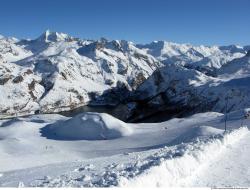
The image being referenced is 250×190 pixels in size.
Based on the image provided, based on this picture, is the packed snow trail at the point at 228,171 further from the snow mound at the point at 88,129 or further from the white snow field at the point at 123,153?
the snow mound at the point at 88,129

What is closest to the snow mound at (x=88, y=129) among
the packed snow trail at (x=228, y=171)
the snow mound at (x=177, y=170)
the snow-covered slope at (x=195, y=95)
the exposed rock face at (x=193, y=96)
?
the packed snow trail at (x=228, y=171)

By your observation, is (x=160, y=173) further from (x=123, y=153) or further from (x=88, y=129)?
(x=88, y=129)

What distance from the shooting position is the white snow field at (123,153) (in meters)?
17.7

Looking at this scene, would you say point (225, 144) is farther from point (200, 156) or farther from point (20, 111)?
point (20, 111)

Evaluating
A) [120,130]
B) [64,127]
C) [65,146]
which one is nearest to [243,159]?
[65,146]

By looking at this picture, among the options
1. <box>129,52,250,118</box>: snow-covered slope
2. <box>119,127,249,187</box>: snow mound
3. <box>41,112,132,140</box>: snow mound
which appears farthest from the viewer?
<box>129,52,250,118</box>: snow-covered slope

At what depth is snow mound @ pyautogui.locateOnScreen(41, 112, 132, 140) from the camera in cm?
7475

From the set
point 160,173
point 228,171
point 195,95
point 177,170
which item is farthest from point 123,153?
point 195,95

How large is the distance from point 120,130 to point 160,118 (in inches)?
3067

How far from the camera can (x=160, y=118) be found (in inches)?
5969

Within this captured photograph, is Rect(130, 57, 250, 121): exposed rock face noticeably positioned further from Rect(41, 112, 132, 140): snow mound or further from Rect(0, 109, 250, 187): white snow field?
Rect(41, 112, 132, 140): snow mound

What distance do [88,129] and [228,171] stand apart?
59371 mm

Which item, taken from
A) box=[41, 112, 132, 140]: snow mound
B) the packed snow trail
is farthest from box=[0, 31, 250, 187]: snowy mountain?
box=[41, 112, 132, 140]: snow mound

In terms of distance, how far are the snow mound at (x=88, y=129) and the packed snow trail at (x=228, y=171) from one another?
160ft
